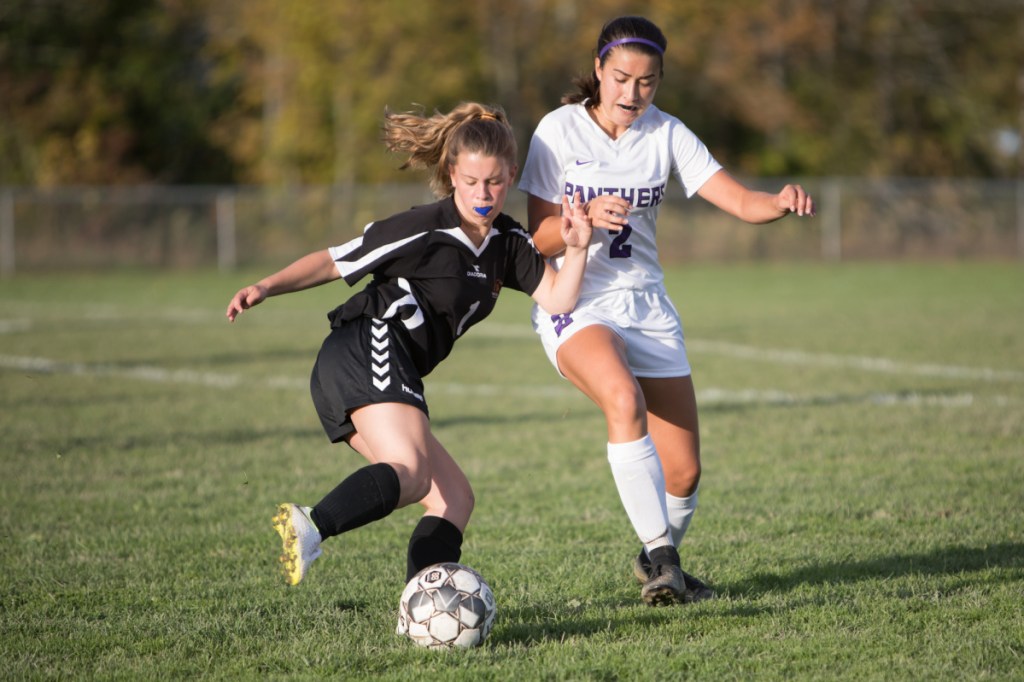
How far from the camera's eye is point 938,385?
9688mm

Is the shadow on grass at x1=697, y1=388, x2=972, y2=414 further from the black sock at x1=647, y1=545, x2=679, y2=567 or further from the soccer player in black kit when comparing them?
the soccer player in black kit

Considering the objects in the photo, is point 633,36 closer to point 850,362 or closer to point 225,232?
point 850,362

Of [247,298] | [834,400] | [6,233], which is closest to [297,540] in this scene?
[247,298]

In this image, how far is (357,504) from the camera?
3.69 m

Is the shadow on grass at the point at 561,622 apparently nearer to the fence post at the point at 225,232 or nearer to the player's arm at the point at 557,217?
the player's arm at the point at 557,217

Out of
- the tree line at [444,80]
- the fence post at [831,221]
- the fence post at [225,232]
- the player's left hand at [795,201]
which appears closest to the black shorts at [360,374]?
the player's left hand at [795,201]

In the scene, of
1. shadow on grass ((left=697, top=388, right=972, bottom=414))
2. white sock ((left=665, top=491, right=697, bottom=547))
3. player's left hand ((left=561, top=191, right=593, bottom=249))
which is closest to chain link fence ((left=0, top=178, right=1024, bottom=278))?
shadow on grass ((left=697, top=388, right=972, bottom=414))

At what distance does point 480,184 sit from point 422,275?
38 centimetres

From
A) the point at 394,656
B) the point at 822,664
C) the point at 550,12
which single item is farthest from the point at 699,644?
the point at 550,12

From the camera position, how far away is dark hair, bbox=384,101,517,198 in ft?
13.3

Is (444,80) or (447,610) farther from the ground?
(444,80)

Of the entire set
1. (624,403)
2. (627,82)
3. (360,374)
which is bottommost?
(624,403)

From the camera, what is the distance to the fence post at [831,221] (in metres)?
29.9

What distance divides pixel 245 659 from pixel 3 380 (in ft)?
25.8
